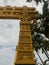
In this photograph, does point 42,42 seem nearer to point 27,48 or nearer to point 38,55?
point 38,55

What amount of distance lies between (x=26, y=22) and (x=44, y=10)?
6.52m

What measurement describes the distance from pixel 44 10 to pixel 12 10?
587 centimetres

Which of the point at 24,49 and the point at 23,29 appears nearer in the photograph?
the point at 24,49

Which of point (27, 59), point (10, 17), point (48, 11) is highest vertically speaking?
point (48, 11)

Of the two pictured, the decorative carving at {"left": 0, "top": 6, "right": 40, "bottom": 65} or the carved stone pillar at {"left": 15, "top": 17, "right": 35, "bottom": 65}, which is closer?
the carved stone pillar at {"left": 15, "top": 17, "right": 35, "bottom": 65}

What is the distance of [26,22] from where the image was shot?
8633mm

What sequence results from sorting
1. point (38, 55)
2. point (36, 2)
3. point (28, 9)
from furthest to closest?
point (38, 55)
point (36, 2)
point (28, 9)

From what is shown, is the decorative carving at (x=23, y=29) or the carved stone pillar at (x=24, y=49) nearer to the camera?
the carved stone pillar at (x=24, y=49)

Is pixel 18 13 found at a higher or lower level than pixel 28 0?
lower

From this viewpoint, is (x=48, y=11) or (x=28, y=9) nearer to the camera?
(x=28, y=9)


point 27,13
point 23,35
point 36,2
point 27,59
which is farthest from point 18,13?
point 36,2

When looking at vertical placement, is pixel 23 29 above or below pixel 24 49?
above

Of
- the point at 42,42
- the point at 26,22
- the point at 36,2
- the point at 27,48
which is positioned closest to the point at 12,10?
the point at 26,22

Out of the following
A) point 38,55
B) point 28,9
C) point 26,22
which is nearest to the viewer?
point 26,22
